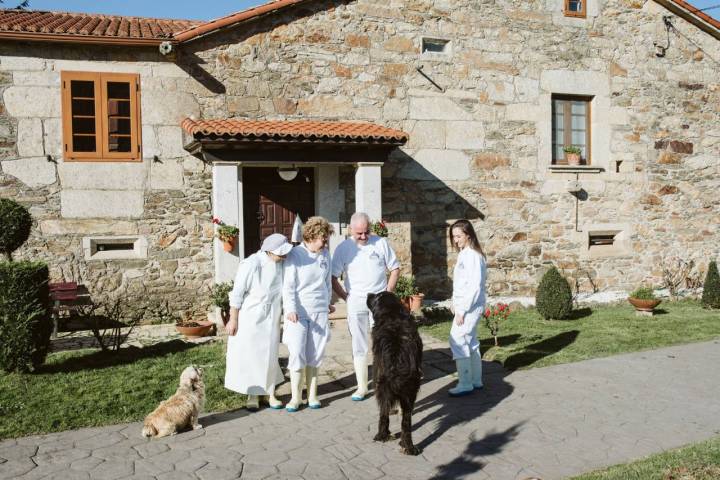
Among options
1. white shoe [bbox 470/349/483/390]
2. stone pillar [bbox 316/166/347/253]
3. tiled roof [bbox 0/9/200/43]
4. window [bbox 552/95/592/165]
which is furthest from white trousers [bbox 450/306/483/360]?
window [bbox 552/95/592/165]

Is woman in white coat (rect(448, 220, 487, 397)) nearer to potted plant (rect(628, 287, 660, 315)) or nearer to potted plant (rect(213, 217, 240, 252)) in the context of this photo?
potted plant (rect(213, 217, 240, 252))

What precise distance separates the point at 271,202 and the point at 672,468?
7.76 m

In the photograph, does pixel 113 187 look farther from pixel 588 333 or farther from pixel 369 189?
pixel 588 333

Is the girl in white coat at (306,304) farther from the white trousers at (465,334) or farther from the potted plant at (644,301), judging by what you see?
the potted plant at (644,301)

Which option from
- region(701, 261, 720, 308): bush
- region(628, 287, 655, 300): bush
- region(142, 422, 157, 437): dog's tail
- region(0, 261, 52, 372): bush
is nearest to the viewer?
region(142, 422, 157, 437): dog's tail

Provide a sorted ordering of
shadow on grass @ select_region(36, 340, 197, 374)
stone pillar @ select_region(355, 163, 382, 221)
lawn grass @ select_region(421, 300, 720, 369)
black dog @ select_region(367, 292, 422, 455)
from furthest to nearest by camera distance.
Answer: stone pillar @ select_region(355, 163, 382, 221) → lawn grass @ select_region(421, 300, 720, 369) → shadow on grass @ select_region(36, 340, 197, 374) → black dog @ select_region(367, 292, 422, 455)

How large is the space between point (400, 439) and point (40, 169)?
301 inches

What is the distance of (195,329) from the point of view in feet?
29.6

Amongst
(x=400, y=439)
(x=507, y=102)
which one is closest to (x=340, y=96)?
(x=507, y=102)

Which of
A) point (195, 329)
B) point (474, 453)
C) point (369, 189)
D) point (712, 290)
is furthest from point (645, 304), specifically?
point (195, 329)

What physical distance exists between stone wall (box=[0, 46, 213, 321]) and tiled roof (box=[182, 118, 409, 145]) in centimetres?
78

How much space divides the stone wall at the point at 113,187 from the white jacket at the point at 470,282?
5.54 m

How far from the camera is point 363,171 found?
33.6 ft

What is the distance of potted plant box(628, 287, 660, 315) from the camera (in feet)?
33.7
